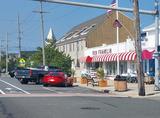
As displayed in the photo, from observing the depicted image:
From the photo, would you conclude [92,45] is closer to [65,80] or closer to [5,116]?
[65,80]

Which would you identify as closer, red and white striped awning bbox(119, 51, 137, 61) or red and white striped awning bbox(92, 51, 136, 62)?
red and white striped awning bbox(119, 51, 137, 61)

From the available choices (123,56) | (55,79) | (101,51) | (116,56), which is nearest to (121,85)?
(55,79)

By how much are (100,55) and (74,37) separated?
2401cm

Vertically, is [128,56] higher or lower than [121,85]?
higher

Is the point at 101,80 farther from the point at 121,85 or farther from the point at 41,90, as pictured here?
the point at 41,90

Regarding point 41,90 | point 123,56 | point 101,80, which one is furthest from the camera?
point 123,56

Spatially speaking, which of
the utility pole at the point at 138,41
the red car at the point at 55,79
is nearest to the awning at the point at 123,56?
the red car at the point at 55,79

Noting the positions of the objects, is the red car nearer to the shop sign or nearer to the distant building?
the shop sign

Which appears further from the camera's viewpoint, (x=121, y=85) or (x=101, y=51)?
(x=101, y=51)

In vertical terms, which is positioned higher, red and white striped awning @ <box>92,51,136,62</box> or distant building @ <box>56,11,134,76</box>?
distant building @ <box>56,11,134,76</box>

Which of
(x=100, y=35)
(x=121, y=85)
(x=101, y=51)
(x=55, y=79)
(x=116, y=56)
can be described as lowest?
(x=121, y=85)

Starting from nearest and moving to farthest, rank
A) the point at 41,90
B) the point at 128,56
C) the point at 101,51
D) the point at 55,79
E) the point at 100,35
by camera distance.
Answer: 1. the point at 41,90
2. the point at 55,79
3. the point at 128,56
4. the point at 101,51
5. the point at 100,35

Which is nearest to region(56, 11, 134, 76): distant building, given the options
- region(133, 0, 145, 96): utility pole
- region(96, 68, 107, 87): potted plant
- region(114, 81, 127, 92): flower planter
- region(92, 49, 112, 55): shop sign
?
region(92, 49, 112, 55): shop sign

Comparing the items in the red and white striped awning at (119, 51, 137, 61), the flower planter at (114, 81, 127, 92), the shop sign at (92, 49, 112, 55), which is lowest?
the flower planter at (114, 81, 127, 92)
